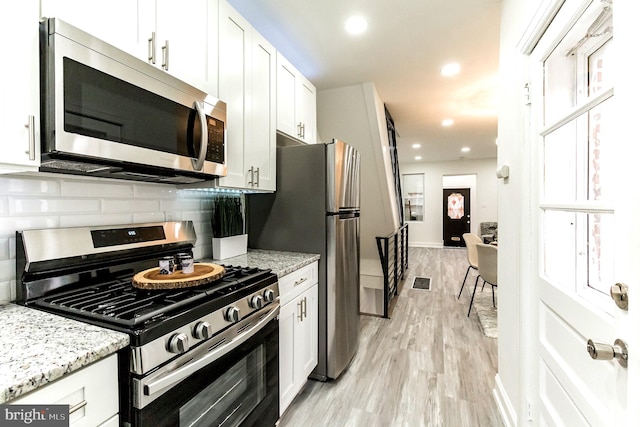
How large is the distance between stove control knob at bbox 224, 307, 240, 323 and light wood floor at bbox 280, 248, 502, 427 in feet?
3.30

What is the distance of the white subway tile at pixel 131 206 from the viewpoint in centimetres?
146

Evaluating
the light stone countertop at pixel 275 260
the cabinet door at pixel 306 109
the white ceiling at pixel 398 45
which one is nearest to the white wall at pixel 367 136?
the white ceiling at pixel 398 45

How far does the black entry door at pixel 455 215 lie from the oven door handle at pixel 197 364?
8.76 m

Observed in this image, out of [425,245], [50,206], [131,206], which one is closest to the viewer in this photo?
[50,206]

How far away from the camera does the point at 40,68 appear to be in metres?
0.96

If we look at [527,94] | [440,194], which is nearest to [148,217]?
[527,94]

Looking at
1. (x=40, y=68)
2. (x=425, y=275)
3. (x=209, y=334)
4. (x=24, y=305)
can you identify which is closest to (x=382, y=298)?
(x=425, y=275)

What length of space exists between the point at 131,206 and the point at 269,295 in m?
0.88

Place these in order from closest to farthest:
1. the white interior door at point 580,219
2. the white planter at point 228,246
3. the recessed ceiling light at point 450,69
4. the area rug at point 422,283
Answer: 1. the white interior door at point 580,219
2. the white planter at point 228,246
3. the recessed ceiling light at point 450,69
4. the area rug at point 422,283

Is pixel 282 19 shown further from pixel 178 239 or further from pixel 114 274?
pixel 114 274

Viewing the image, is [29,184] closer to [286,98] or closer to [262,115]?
[262,115]

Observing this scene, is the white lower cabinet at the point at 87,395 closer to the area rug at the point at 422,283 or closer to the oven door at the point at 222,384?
the oven door at the point at 222,384

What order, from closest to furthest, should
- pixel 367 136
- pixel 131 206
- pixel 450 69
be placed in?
1. pixel 131 206
2. pixel 450 69
3. pixel 367 136

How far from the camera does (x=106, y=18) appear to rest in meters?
1.12
